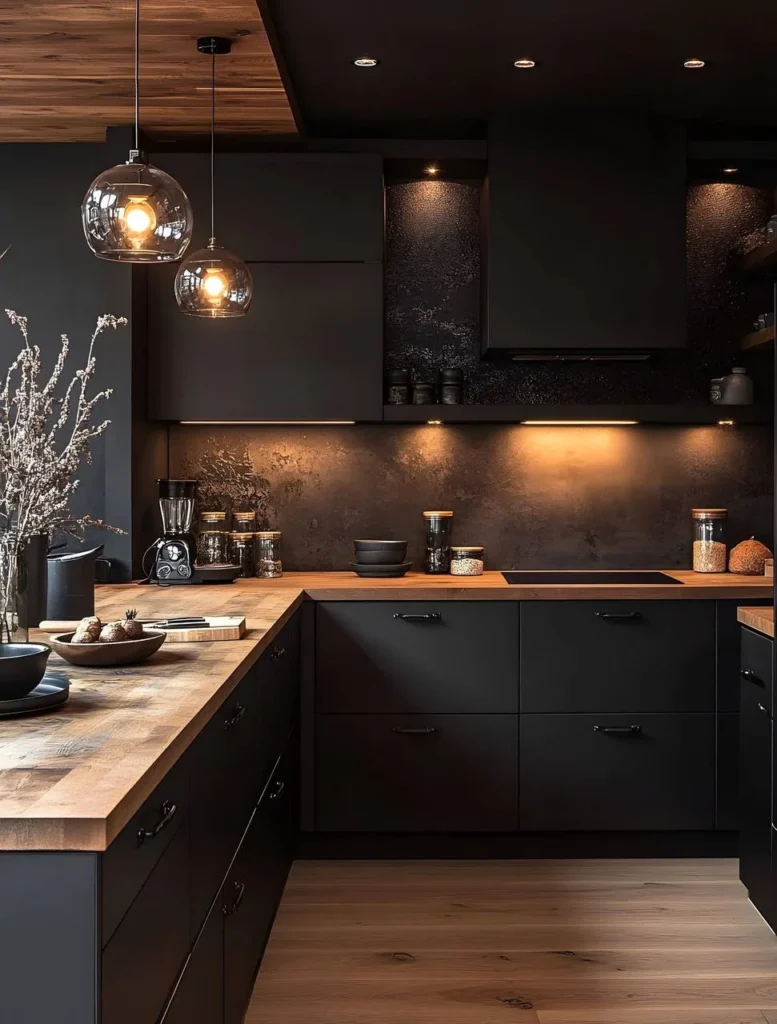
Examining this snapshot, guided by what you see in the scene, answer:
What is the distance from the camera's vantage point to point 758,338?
414cm

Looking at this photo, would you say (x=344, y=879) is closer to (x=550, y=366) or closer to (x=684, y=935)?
(x=684, y=935)

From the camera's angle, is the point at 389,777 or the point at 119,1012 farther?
the point at 389,777

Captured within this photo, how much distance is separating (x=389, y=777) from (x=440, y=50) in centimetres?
239

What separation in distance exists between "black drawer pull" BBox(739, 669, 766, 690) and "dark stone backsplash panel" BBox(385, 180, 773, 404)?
4.70 ft

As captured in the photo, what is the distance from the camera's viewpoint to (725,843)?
3.84 metres

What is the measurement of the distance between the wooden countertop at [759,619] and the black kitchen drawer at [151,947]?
6.30 feet

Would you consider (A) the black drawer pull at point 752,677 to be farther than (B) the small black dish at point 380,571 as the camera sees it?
No

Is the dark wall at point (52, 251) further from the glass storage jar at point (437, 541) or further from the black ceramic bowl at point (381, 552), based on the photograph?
the glass storage jar at point (437, 541)

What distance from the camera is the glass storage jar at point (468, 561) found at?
4180 millimetres

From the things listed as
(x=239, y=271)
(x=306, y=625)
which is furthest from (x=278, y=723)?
(x=239, y=271)

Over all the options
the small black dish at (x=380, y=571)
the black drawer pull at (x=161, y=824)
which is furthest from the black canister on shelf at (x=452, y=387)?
the black drawer pull at (x=161, y=824)

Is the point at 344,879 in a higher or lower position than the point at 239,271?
lower

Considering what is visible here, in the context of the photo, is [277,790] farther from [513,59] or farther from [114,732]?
[513,59]

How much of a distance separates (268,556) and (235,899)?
83.4 inches
